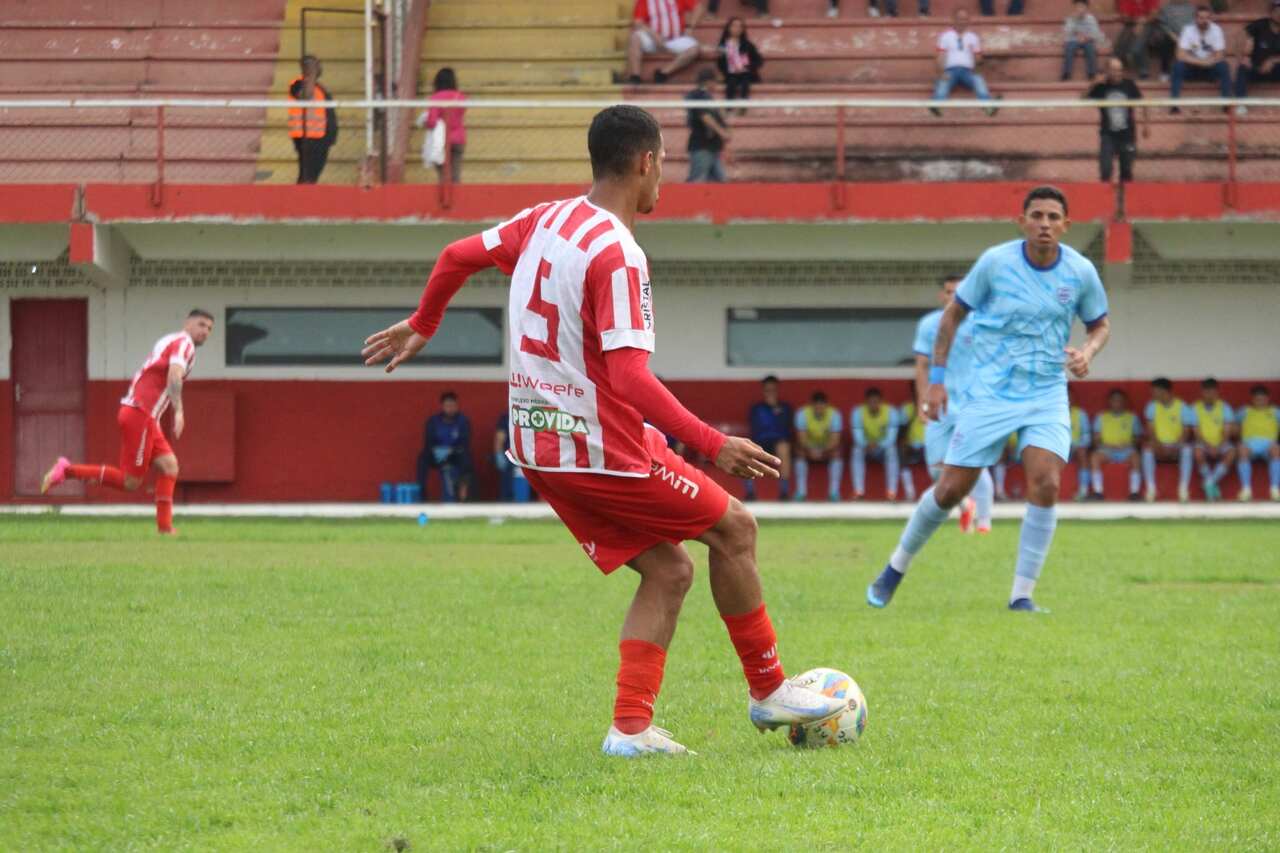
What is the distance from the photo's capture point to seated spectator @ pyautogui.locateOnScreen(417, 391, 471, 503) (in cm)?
2358

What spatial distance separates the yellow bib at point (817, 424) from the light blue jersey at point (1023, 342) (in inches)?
546

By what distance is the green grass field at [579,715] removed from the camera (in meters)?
4.55

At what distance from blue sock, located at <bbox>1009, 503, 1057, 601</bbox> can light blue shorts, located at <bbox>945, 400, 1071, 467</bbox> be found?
38 cm


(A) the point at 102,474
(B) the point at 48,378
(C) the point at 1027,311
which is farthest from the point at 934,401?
(B) the point at 48,378

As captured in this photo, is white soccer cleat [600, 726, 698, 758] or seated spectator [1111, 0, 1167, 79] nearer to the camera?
white soccer cleat [600, 726, 698, 758]

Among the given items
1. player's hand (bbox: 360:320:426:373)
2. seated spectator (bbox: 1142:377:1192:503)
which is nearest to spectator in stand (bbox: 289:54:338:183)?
seated spectator (bbox: 1142:377:1192:503)

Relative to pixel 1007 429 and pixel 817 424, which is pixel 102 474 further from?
pixel 817 424

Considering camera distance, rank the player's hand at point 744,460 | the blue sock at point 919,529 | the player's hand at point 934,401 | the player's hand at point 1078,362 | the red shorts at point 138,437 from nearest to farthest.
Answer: the player's hand at point 744,460 → the player's hand at point 1078,362 → the blue sock at point 919,529 → the player's hand at point 934,401 → the red shorts at point 138,437

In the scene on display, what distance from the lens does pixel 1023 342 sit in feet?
32.0

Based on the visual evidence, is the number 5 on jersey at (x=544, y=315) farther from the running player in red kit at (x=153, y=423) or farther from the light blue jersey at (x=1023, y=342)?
the running player in red kit at (x=153, y=423)

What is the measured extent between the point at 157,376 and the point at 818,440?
10.4 m

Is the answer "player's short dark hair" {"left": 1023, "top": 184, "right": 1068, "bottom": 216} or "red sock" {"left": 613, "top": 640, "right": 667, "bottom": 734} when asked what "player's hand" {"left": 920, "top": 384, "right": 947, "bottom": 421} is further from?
"red sock" {"left": 613, "top": 640, "right": 667, "bottom": 734}

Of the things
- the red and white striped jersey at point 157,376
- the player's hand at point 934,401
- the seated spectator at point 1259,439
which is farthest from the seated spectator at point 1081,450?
the player's hand at point 934,401

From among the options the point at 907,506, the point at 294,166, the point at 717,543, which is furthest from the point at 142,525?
the point at 717,543
